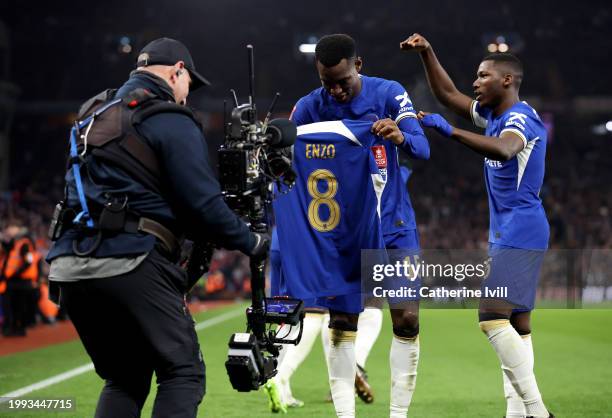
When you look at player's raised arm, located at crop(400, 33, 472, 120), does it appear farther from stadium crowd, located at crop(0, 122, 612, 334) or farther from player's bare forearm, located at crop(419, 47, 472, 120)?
stadium crowd, located at crop(0, 122, 612, 334)

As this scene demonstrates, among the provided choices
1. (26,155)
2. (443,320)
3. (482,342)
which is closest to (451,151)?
(26,155)

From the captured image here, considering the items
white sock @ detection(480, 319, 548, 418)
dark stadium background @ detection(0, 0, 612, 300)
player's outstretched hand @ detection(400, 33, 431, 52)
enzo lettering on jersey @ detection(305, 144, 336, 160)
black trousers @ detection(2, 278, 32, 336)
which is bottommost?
black trousers @ detection(2, 278, 32, 336)

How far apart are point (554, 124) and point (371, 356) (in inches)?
1171

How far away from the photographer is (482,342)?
13.3 metres

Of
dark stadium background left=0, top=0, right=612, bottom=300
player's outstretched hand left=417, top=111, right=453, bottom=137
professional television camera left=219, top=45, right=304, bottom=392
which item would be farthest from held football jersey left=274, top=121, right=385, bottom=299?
dark stadium background left=0, top=0, right=612, bottom=300

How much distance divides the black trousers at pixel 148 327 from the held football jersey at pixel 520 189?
8.70 ft

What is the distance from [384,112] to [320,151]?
51 centimetres

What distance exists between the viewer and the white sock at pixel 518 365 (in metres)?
5.82

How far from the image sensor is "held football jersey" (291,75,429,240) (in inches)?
229

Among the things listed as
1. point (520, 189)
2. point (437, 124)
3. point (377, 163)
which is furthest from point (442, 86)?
point (437, 124)

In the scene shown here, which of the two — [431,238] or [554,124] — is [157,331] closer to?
[431,238]

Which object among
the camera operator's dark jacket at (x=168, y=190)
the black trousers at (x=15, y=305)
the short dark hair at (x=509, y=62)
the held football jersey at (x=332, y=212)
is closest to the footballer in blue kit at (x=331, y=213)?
the held football jersey at (x=332, y=212)

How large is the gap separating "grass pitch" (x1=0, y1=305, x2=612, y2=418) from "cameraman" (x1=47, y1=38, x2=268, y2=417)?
3.16 meters

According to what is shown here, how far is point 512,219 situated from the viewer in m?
6.02
